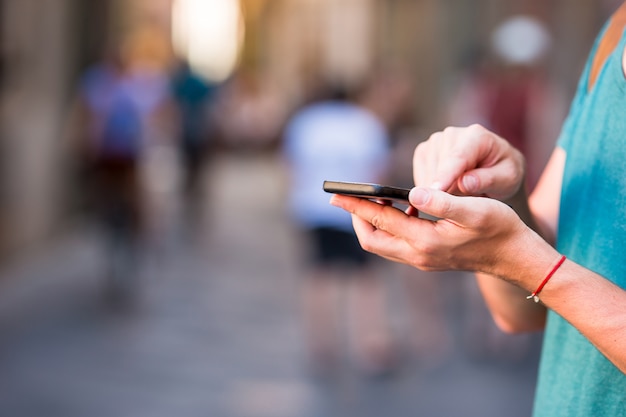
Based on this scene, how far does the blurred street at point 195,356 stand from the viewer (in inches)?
203

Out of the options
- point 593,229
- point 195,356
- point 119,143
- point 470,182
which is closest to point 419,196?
point 470,182

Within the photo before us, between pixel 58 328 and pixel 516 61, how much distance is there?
12.1 feet

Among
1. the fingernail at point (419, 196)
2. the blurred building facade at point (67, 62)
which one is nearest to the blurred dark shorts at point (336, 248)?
the blurred building facade at point (67, 62)

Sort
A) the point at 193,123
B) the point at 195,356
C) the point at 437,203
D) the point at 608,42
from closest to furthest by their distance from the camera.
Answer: the point at 437,203 < the point at 608,42 < the point at 195,356 < the point at 193,123

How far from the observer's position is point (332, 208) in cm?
582

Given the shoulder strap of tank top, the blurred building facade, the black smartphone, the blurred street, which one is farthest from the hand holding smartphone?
the blurred building facade

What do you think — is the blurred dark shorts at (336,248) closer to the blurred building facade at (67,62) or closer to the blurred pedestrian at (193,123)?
the blurred building facade at (67,62)

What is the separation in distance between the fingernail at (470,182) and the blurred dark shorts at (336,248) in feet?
14.6

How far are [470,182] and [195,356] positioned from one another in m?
4.89

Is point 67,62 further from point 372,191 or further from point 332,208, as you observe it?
point 372,191

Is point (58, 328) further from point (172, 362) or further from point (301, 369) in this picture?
point (301, 369)

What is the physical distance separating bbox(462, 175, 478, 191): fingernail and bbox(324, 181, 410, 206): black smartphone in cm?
14

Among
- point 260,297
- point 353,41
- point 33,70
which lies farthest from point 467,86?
point 353,41

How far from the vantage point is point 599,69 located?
148cm
